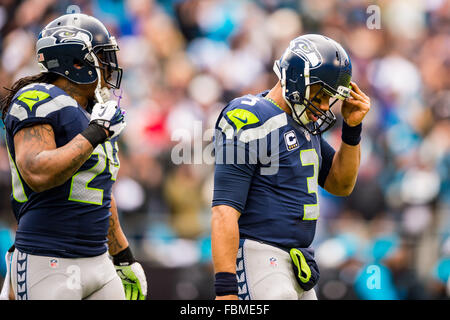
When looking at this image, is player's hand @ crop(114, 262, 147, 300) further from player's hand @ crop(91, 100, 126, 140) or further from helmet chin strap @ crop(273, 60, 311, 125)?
helmet chin strap @ crop(273, 60, 311, 125)

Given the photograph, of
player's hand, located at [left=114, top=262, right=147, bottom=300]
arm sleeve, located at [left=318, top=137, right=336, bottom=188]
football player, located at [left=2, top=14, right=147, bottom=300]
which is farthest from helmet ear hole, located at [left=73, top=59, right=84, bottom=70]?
arm sleeve, located at [left=318, top=137, right=336, bottom=188]

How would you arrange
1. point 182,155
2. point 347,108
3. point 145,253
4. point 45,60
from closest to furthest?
A: point 45,60, point 347,108, point 145,253, point 182,155

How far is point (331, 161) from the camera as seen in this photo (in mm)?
4305

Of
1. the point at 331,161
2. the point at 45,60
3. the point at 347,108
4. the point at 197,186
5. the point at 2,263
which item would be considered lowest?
the point at 2,263

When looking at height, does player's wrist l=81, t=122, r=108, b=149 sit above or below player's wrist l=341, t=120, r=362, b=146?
above

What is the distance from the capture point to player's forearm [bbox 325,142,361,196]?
4.20 m

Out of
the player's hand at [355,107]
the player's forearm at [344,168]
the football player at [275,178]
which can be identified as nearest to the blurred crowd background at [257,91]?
the player's forearm at [344,168]

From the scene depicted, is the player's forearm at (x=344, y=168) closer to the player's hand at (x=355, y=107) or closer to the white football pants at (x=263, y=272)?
the player's hand at (x=355, y=107)

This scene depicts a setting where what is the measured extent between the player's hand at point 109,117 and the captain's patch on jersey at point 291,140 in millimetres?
851

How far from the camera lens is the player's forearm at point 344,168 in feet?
13.8
